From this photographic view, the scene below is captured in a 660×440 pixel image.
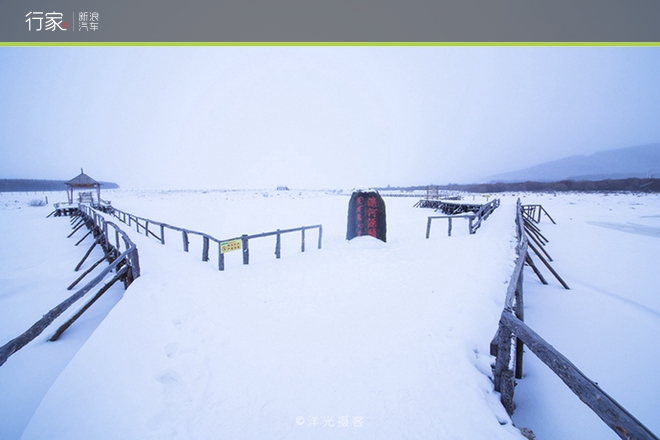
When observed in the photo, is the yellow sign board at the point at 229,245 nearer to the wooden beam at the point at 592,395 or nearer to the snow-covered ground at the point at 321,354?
the snow-covered ground at the point at 321,354

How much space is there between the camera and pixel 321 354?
3268 mm

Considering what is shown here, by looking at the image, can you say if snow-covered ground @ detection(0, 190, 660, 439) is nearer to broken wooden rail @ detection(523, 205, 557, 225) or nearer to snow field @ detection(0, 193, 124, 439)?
snow field @ detection(0, 193, 124, 439)

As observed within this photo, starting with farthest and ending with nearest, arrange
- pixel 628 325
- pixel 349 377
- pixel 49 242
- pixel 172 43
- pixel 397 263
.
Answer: pixel 49 242, pixel 397 263, pixel 172 43, pixel 628 325, pixel 349 377

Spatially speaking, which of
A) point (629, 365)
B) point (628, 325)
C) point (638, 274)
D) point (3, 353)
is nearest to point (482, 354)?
point (629, 365)

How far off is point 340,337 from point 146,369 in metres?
2.52

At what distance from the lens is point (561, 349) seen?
4.12m

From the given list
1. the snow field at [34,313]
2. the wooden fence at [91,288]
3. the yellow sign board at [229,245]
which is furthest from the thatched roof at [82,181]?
the yellow sign board at [229,245]

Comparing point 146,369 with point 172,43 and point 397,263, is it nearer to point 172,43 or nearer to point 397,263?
point 397,263

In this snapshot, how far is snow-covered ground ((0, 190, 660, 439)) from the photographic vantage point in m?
2.43

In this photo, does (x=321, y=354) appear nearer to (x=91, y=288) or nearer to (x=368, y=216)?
(x=91, y=288)

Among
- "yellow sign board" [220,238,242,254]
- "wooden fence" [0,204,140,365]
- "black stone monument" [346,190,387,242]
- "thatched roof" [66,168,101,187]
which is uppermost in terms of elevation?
"thatched roof" [66,168,101,187]

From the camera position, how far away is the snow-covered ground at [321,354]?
2.43 meters

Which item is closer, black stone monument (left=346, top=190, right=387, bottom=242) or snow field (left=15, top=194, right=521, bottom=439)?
snow field (left=15, top=194, right=521, bottom=439)

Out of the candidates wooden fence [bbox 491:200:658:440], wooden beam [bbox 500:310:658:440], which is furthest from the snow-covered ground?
wooden beam [bbox 500:310:658:440]
